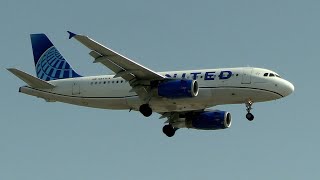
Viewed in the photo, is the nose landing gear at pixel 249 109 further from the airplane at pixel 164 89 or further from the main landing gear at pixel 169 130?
the main landing gear at pixel 169 130

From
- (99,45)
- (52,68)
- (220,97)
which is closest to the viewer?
(99,45)

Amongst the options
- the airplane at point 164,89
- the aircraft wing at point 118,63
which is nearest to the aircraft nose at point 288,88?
the airplane at point 164,89

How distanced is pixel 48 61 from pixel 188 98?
1540cm

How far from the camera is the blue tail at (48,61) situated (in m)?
63.2

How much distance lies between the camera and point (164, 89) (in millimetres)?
55219

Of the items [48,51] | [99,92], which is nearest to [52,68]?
[48,51]

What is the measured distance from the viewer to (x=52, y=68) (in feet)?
211

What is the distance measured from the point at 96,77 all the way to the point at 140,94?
4.92 m

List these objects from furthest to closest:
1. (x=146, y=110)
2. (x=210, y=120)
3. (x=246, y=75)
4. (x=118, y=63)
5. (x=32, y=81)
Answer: (x=210, y=120), (x=32, y=81), (x=146, y=110), (x=246, y=75), (x=118, y=63)

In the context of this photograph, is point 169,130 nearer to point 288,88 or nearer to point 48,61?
point 288,88

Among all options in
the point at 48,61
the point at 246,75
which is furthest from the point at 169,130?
the point at 48,61

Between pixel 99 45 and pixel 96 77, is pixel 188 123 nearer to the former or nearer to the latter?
pixel 96 77

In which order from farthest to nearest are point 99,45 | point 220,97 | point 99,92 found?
point 99,92
point 220,97
point 99,45

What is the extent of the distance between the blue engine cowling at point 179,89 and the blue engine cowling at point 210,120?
6.36 metres
